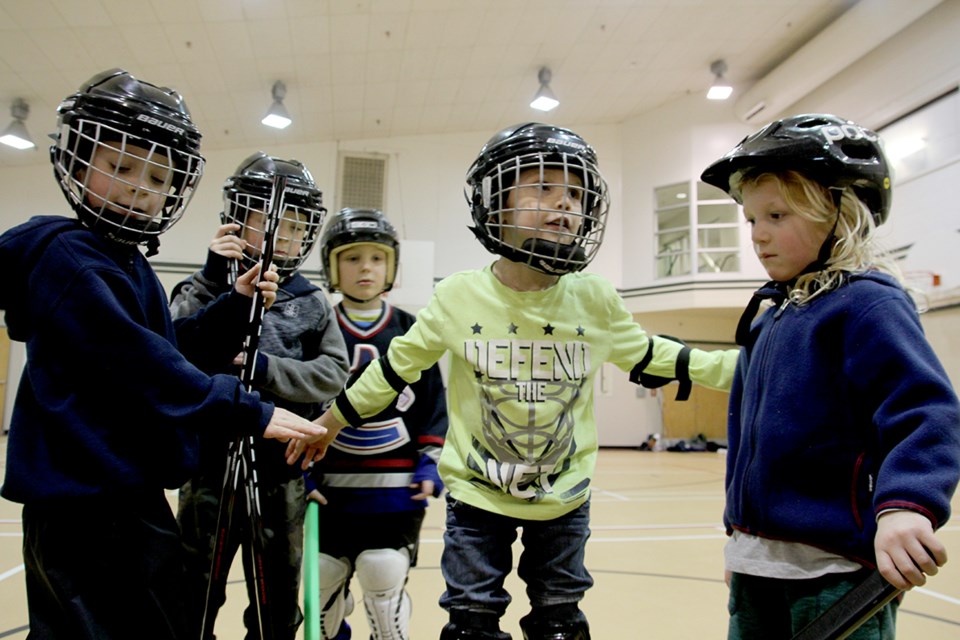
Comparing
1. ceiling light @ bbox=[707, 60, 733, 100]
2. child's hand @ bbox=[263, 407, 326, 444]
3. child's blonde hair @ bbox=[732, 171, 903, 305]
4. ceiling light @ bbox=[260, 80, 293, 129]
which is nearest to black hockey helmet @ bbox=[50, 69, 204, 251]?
child's hand @ bbox=[263, 407, 326, 444]

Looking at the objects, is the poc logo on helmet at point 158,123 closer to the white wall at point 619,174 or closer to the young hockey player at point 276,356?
the young hockey player at point 276,356

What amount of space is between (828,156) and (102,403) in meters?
1.48

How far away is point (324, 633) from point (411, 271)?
852 centimetres

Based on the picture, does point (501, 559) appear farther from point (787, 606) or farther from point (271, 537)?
point (271, 537)

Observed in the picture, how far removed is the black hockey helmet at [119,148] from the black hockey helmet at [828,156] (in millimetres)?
1185

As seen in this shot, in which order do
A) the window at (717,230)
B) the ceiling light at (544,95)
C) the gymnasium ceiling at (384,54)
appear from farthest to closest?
the window at (717,230) → the ceiling light at (544,95) → the gymnasium ceiling at (384,54)

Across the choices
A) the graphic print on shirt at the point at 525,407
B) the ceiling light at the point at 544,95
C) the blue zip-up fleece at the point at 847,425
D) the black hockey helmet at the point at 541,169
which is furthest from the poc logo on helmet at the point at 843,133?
the ceiling light at the point at 544,95

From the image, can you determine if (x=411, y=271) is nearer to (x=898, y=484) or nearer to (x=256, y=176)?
(x=256, y=176)

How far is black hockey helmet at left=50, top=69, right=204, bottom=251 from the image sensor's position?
123 centimetres

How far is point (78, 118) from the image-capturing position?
4.07 feet

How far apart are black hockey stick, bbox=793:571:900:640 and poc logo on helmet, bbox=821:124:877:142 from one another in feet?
2.66

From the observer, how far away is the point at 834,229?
1.23m

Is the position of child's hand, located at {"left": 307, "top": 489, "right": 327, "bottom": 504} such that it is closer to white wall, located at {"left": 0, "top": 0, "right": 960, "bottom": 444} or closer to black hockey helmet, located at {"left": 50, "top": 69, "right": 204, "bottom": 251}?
black hockey helmet, located at {"left": 50, "top": 69, "right": 204, "bottom": 251}

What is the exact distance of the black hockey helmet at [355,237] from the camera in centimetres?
221
